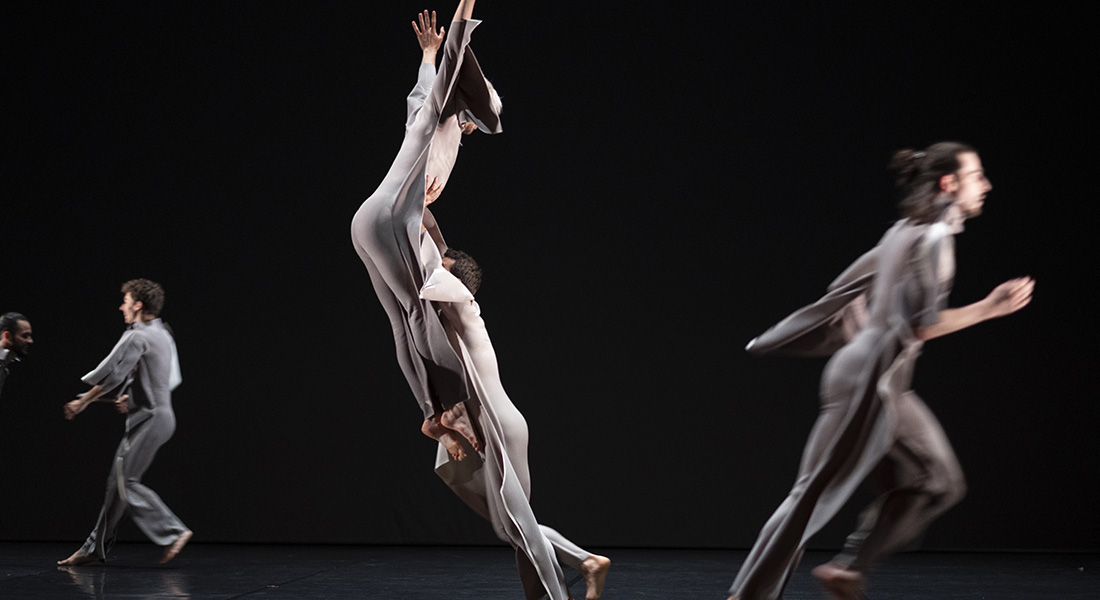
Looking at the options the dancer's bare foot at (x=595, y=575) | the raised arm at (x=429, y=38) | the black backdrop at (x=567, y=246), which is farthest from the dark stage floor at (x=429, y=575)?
the raised arm at (x=429, y=38)

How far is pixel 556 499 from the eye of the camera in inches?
253

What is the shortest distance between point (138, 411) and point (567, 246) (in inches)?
101

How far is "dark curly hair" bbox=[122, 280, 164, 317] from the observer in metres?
5.48

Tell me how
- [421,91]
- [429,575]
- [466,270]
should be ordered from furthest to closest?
1. [429,575]
2. [466,270]
3. [421,91]

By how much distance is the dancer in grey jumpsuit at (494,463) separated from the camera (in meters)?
3.12

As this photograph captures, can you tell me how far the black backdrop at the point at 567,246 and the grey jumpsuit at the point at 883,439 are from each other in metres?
3.67

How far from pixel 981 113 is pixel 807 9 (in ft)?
3.87

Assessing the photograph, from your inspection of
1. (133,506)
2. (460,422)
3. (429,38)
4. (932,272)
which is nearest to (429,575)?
(133,506)

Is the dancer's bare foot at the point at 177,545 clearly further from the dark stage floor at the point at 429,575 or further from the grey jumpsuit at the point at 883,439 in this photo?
the grey jumpsuit at the point at 883,439

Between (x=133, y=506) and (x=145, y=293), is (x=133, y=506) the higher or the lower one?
the lower one

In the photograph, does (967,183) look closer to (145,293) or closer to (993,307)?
(993,307)

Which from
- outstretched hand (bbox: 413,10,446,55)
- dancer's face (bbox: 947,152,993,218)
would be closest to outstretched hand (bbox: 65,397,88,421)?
outstretched hand (bbox: 413,10,446,55)

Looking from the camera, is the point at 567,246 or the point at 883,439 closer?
the point at 883,439

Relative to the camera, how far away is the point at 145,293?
5.48 meters
